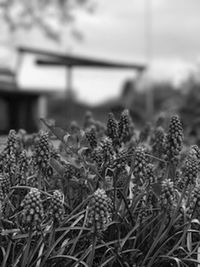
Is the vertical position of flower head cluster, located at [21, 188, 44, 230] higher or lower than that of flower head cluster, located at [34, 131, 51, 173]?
lower

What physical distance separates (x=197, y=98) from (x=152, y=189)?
27.1 feet

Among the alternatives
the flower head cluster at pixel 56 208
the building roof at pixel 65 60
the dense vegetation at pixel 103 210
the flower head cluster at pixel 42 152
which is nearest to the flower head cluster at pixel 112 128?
the dense vegetation at pixel 103 210

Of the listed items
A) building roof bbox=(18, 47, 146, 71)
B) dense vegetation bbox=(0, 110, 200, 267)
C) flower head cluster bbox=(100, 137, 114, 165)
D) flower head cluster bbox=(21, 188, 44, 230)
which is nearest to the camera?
flower head cluster bbox=(21, 188, 44, 230)

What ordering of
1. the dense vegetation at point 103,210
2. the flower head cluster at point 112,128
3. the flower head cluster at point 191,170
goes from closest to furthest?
the dense vegetation at point 103,210, the flower head cluster at point 191,170, the flower head cluster at point 112,128

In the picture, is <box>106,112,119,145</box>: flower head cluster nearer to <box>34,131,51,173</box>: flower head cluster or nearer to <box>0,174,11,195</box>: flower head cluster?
<box>34,131,51,173</box>: flower head cluster

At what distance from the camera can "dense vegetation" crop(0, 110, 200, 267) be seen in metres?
1.76

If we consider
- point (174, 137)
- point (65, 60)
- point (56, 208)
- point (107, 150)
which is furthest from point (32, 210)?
point (65, 60)

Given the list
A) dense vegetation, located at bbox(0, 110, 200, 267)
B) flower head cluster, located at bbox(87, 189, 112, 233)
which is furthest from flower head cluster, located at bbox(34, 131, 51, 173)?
flower head cluster, located at bbox(87, 189, 112, 233)

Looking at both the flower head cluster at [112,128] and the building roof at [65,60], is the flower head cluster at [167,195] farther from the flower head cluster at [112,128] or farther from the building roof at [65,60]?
the building roof at [65,60]

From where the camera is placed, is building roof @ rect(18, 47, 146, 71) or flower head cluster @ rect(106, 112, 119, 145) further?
building roof @ rect(18, 47, 146, 71)

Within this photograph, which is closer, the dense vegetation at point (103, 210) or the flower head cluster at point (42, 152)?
the dense vegetation at point (103, 210)

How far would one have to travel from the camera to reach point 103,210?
5.34ft

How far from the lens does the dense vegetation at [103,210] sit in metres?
1.76

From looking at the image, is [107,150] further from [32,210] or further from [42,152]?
[32,210]
